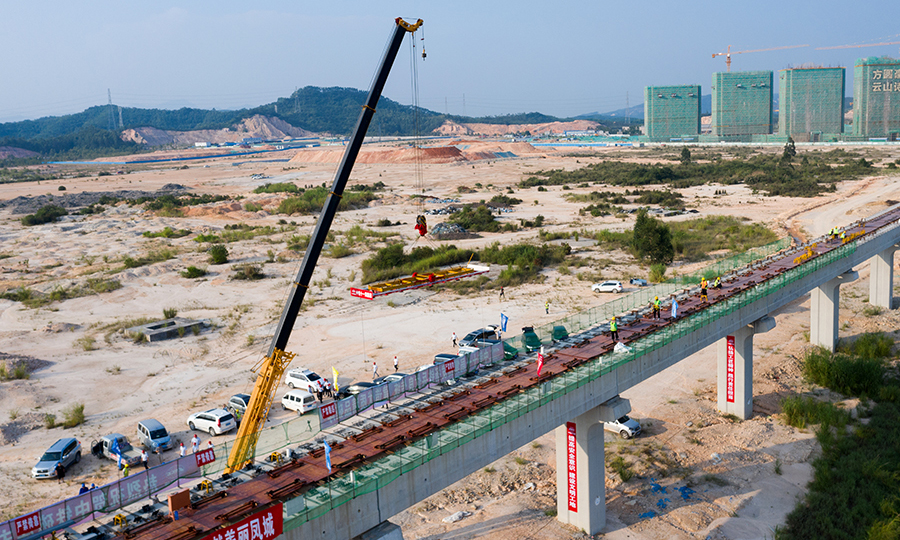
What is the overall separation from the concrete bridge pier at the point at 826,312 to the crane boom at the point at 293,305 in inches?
1202

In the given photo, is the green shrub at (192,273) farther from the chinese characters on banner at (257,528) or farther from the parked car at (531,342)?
the chinese characters on banner at (257,528)

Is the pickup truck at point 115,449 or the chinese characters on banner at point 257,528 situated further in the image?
the pickup truck at point 115,449

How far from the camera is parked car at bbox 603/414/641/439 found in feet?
104

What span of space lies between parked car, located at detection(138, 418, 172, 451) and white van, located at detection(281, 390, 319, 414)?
5515 mm

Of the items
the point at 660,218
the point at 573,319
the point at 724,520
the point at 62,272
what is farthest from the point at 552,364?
the point at 660,218

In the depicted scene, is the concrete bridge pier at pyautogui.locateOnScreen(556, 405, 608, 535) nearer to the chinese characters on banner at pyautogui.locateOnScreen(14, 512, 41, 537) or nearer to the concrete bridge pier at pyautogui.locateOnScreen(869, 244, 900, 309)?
the chinese characters on banner at pyautogui.locateOnScreen(14, 512, 41, 537)

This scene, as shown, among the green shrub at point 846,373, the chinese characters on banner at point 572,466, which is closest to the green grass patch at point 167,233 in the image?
the green shrub at point 846,373

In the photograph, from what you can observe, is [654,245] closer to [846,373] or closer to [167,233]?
[846,373]

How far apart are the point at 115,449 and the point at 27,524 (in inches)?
539

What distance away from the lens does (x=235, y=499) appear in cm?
1788

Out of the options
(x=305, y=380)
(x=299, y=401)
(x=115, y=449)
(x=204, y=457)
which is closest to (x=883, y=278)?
(x=305, y=380)

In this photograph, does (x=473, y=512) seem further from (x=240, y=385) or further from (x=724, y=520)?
(x=240, y=385)

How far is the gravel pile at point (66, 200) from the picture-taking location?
120 meters

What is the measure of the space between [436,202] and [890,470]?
9127 cm
